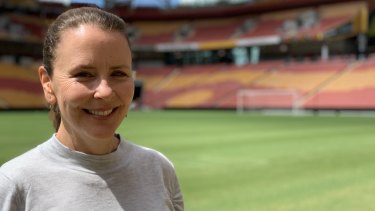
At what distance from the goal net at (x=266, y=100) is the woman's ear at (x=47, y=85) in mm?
32621

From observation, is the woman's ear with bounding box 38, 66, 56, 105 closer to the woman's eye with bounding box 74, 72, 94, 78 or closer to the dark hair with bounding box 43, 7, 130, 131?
the dark hair with bounding box 43, 7, 130, 131

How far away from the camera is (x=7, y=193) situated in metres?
1.47

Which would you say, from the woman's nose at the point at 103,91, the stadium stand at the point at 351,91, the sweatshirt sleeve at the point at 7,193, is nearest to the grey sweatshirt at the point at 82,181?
the sweatshirt sleeve at the point at 7,193

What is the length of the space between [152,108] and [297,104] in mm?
14383

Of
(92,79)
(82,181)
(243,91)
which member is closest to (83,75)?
(92,79)

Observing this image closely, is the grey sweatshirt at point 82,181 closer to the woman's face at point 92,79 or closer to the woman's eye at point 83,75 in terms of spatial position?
the woman's face at point 92,79

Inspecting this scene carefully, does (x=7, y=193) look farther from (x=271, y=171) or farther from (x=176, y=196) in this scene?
(x=271, y=171)

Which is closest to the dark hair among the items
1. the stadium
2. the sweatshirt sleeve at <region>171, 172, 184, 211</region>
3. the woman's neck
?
A: the woman's neck

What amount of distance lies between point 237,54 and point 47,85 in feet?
151

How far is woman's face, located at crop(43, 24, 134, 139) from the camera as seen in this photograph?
5.01 ft

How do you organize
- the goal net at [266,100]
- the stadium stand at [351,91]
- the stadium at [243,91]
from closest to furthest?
1. the stadium at [243,91]
2. the stadium stand at [351,91]
3. the goal net at [266,100]

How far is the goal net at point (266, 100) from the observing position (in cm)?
3425

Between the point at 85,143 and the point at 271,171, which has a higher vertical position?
the point at 85,143

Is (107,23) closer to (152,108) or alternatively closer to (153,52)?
(152,108)
